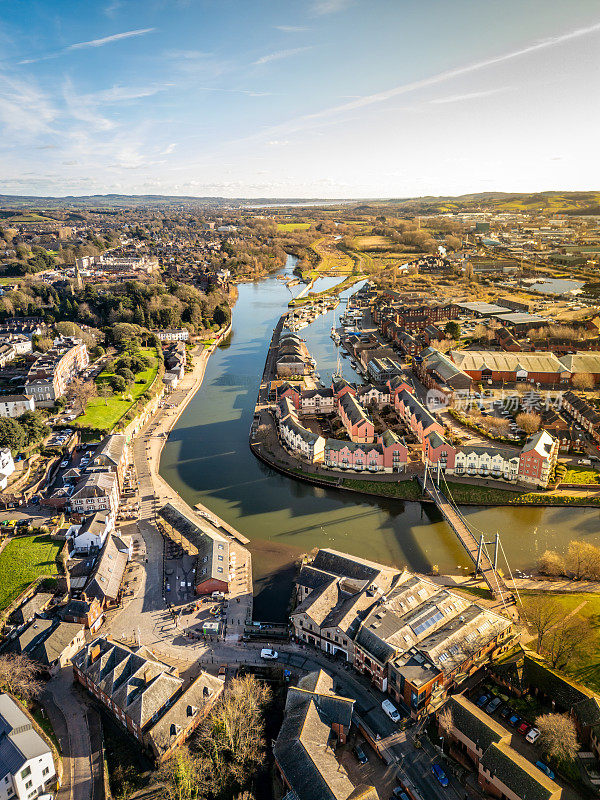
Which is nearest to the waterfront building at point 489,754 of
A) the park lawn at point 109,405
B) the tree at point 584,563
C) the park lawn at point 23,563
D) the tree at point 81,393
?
the tree at point 584,563

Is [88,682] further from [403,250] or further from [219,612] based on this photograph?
[403,250]

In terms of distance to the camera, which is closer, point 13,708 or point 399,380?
point 13,708

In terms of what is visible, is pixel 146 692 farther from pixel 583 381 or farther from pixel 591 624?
pixel 583 381

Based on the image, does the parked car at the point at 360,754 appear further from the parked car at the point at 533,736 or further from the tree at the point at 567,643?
the tree at the point at 567,643

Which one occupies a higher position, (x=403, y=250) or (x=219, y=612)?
(x=403, y=250)

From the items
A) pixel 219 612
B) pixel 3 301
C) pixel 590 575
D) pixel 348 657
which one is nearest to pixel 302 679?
pixel 348 657

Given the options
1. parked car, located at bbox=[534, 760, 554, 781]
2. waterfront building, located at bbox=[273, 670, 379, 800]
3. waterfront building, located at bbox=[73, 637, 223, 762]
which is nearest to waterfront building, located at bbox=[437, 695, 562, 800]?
parked car, located at bbox=[534, 760, 554, 781]
